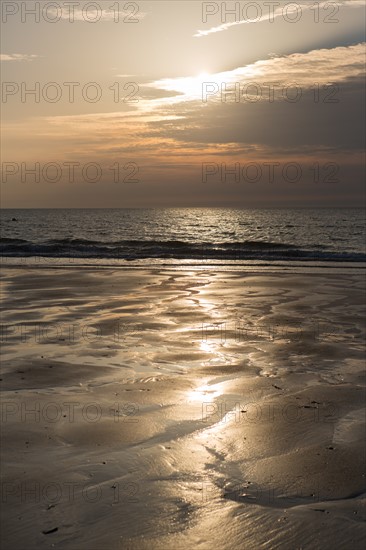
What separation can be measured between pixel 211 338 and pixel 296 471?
5951mm

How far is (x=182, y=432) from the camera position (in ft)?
21.0

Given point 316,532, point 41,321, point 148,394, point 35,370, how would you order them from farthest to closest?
1. point 41,321
2. point 35,370
3. point 148,394
4. point 316,532

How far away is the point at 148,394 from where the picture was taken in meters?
7.75

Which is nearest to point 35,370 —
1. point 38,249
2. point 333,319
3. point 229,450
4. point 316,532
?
point 229,450

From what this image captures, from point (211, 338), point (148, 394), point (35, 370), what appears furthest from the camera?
point (211, 338)

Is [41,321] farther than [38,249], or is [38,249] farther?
[38,249]

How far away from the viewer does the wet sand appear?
4539 millimetres

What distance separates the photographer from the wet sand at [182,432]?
4539mm

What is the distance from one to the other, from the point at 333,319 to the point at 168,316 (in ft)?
12.0

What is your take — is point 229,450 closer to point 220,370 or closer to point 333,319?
point 220,370

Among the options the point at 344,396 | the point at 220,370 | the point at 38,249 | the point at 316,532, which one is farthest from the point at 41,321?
the point at 38,249

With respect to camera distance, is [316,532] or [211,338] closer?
[316,532]

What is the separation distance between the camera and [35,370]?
8.90 meters

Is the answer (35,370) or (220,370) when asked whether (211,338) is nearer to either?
(220,370)
